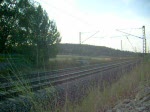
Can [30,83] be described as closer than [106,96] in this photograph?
No

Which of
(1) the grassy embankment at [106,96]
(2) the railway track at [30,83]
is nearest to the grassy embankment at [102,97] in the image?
(1) the grassy embankment at [106,96]

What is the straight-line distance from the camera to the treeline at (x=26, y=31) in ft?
103

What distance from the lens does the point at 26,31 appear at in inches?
1287

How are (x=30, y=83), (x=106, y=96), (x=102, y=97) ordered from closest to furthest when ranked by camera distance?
1. (x=102, y=97)
2. (x=106, y=96)
3. (x=30, y=83)

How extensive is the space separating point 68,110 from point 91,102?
1054mm

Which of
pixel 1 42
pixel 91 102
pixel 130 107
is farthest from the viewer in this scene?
pixel 1 42

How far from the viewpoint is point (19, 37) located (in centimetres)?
3162

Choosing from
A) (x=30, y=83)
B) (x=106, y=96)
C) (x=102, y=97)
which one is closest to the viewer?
(x=102, y=97)

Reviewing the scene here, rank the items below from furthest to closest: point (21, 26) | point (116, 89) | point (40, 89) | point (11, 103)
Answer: point (21, 26)
point (40, 89)
point (116, 89)
point (11, 103)

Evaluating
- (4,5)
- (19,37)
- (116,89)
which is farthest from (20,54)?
(116,89)

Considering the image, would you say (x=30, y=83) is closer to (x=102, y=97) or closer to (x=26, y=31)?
(x=102, y=97)

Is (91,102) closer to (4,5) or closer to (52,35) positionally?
(4,5)

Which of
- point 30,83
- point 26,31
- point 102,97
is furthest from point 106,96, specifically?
point 26,31

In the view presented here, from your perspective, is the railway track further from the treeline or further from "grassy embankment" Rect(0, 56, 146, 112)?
the treeline
